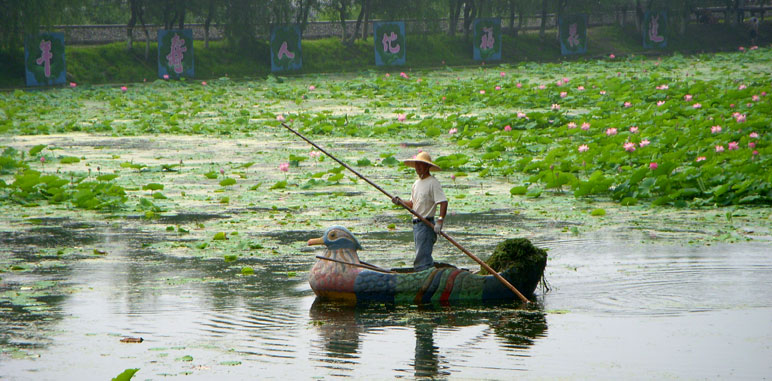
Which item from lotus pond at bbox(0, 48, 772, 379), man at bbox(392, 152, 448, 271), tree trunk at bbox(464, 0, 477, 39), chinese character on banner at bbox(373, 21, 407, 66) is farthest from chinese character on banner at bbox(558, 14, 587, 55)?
man at bbox(392, 152, 448, 271)

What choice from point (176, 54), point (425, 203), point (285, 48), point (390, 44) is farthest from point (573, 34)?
point (425, 203)

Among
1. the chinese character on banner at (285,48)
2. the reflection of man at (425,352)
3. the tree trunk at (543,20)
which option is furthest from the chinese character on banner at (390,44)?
the reflection of man at (425,352)

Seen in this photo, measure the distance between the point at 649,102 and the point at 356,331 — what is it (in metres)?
13.7

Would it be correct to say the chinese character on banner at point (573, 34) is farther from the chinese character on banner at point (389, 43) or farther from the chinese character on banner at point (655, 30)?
the chinese character on banner at point (389, 43)

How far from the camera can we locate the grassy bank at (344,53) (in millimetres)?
30750

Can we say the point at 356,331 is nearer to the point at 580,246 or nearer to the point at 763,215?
the point at 580,246

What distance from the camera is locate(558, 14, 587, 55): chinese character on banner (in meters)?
41.3

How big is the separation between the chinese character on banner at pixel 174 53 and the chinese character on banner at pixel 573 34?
16.2m

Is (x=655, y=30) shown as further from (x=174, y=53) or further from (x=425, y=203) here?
(x=425, y=203)

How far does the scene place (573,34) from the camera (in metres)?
41.5

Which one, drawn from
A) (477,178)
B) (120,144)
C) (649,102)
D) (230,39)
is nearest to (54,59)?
(230,39)

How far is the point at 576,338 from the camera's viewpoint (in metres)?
5.80

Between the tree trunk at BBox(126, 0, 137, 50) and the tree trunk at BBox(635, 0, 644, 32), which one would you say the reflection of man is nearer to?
the tree trunk at BBox(126, 0, 137, 50)

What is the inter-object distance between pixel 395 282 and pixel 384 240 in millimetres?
2110
